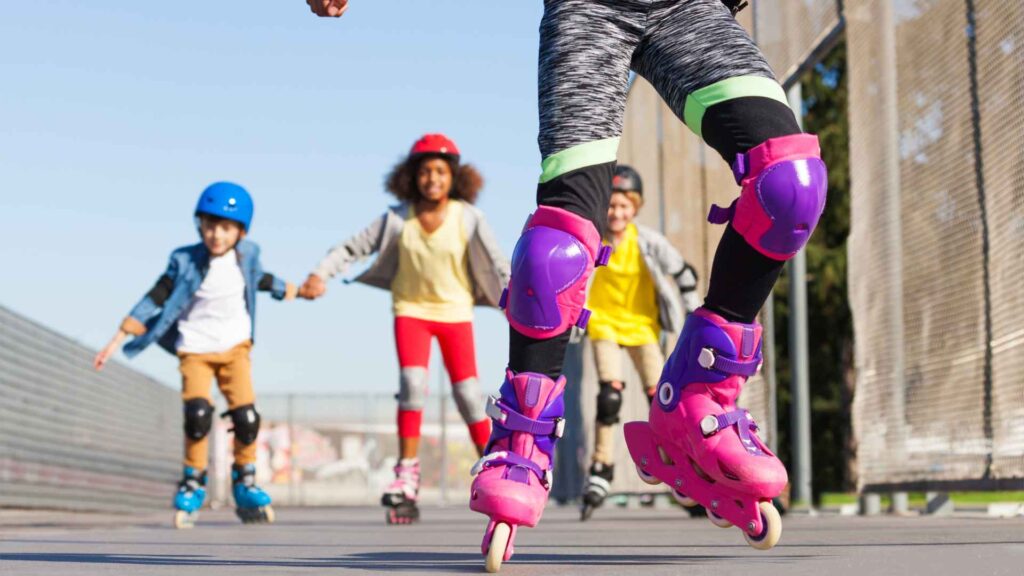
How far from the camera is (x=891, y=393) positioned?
279 inches

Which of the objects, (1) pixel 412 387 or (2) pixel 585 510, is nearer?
(1) pixel 412 387

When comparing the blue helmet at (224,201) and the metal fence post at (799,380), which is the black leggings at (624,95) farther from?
the metal fence post at (799,380)

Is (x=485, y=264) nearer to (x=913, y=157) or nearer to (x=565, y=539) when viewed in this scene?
(x=913, y=157)

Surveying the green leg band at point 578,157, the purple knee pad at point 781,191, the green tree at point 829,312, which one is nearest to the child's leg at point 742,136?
the purple knee pad at point 781,191

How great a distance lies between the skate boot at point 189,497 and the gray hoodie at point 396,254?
50.0 inches

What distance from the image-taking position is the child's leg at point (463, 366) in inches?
304

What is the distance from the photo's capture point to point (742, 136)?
2918 mm

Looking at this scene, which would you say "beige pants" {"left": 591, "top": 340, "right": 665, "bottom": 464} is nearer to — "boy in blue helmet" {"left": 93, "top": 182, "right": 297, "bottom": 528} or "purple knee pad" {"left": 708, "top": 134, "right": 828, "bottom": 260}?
"boy in blue helmet" {"left": 93, "top": 182, "right": 297, "bottom": 528}

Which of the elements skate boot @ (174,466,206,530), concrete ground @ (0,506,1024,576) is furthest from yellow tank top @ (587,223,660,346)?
concrete ground @ (0,506,1024,576)

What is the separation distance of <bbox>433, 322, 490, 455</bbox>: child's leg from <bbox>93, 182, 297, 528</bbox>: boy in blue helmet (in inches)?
39.4

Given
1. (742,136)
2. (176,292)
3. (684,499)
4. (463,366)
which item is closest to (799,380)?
(463,366)

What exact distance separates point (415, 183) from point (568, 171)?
17.0ft

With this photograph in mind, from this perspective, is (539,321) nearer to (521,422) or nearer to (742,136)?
(521,422)

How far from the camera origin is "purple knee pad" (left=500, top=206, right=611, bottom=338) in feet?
9.68
